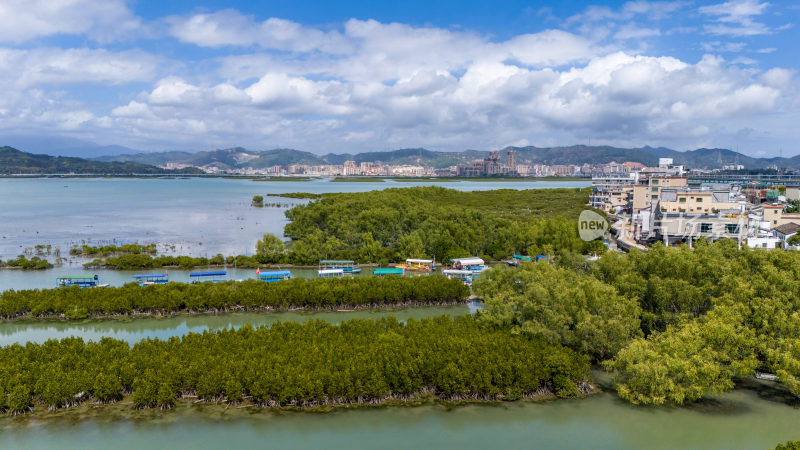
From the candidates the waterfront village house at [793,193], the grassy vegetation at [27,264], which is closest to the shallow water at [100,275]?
the grassy vegetation at [27,264]

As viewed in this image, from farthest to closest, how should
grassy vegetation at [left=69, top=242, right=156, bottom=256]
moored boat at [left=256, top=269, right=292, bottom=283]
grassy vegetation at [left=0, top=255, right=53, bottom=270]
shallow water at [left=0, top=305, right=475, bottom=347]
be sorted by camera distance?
grassy vegetation at [left=69, top=242, right=156, bottom=256]
grassy vegetation at [left=0, top=255, right=53, bottom=270]
moored boat at [left=256, top=269, right=292, bottom=283]
shallow water at [left=0, top=305, right=475, bottom=347]

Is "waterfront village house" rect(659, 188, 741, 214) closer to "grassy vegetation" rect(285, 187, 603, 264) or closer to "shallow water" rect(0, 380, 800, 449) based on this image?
"grassy vegetation" rect(285, 187, 603, 264)

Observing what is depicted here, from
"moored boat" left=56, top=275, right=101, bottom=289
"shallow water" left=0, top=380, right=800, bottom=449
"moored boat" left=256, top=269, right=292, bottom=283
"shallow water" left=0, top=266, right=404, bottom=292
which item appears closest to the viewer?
"shallow water" left=0, top=380, right=800, bottom=449

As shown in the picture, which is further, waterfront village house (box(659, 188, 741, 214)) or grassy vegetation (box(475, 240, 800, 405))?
waterfront village house (box(659, 188, 741, 214))

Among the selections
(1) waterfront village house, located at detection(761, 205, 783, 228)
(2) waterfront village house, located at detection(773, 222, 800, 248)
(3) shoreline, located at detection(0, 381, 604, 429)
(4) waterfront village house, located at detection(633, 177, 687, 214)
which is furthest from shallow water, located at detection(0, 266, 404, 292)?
(4) waterfront village house, located at detection(633, 177, 687, 214)

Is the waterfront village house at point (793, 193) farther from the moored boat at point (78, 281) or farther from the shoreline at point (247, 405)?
the moored boat at point (78, 281)

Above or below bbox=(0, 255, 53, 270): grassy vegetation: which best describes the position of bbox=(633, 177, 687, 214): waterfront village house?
above
